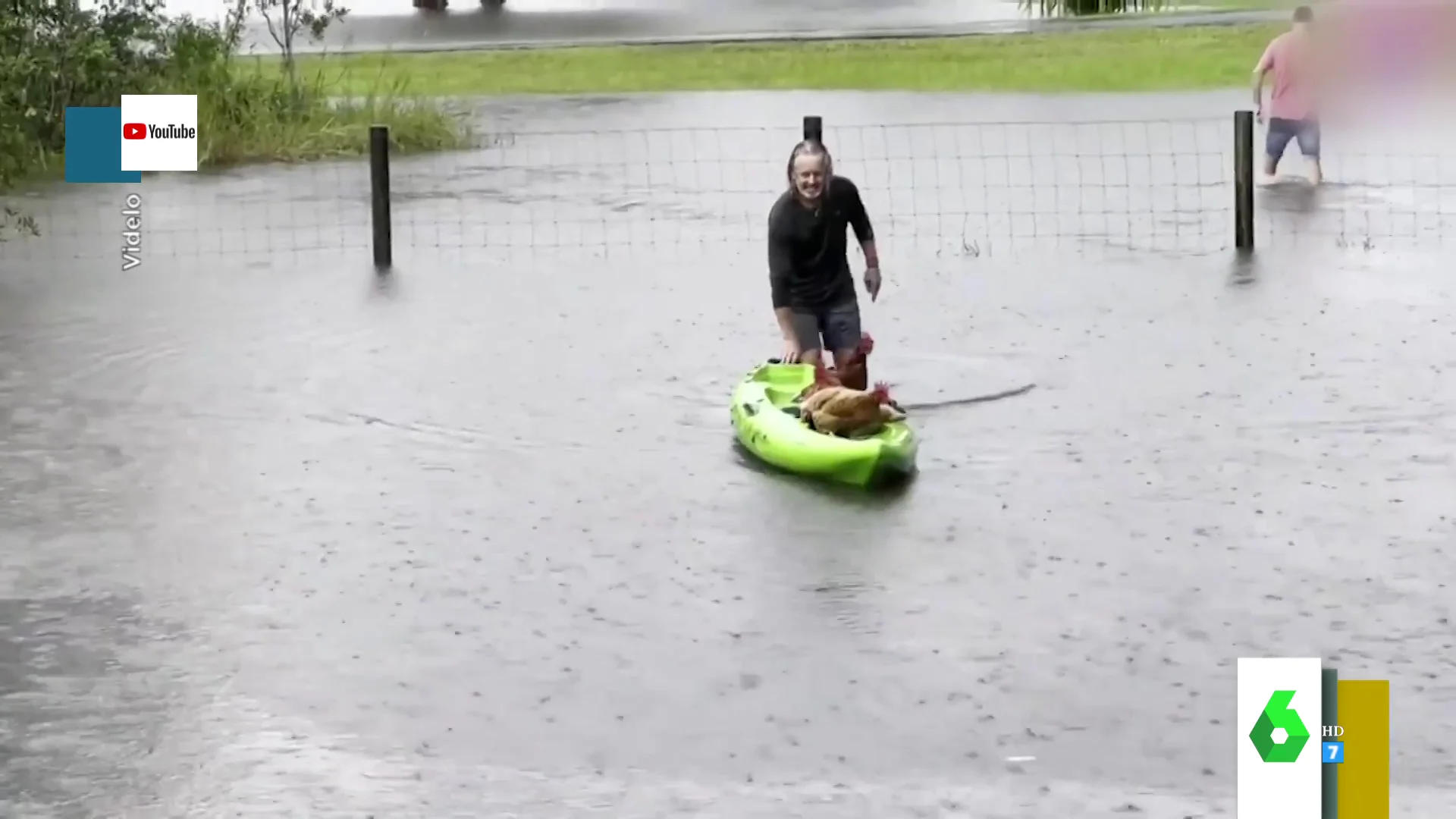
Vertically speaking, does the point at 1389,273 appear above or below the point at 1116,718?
above

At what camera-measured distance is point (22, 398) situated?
13.8 meters

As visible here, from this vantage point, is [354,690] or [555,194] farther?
[555,194]

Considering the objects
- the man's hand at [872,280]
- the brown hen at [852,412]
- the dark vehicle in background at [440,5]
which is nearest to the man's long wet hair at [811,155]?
the man's hand at [872,280]

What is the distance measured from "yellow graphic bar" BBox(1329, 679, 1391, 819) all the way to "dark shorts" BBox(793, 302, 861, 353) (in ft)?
17.8

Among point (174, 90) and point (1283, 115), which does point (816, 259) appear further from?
point (174, 90)

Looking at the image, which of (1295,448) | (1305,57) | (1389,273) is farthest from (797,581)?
(1389,273)

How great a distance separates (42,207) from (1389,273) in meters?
11.7

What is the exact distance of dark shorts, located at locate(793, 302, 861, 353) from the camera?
1351 cm

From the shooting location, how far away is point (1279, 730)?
7.24 m

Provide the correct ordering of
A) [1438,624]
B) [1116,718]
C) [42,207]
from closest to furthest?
[1116,718], [1438,624], [42,207]

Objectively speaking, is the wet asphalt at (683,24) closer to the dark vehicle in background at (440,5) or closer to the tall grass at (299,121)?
the dark vehicle in background at (440,5)

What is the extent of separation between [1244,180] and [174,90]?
12349mm

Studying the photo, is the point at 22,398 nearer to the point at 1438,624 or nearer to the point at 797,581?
the point at 797,581

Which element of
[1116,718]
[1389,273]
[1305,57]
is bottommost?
[1116,718]
